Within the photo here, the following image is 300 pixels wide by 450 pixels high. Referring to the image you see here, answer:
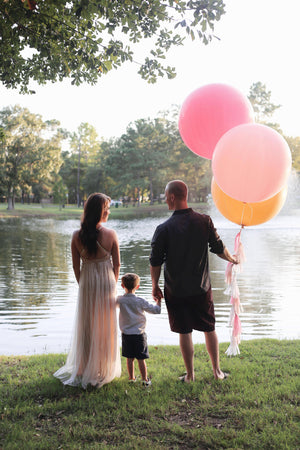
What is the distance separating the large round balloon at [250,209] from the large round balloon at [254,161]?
34 centimetres

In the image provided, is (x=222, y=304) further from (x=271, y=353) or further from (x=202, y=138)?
(x=202, y=138)

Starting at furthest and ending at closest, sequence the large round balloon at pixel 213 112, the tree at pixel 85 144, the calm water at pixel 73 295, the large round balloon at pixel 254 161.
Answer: the tree at pixel 85 144
the calm water at pixel 73 295
the large round balloon at pixel 213 112
the large round balloon at pixel 254 161

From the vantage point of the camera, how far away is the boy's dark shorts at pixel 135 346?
12.3 feet

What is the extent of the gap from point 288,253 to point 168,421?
539 inches

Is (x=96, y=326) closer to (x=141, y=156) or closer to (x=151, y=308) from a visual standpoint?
(x=151, y=308)

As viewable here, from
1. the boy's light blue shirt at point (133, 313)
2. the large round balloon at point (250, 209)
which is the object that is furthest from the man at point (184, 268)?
the large round balloon at point (250, 209)

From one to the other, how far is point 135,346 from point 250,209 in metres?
1.80

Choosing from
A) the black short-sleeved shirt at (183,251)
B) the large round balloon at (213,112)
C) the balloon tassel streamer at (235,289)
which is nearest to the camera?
the black short-sleeved shirt at (183,251)

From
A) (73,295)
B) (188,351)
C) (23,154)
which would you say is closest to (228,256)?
(188,351)

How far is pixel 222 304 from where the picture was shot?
332 inches

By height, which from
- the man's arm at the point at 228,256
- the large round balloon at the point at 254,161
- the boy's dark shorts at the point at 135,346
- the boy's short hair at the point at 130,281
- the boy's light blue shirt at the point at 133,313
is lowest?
the boy's dark shorts at the point at 135,346

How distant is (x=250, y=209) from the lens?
4.32 metres

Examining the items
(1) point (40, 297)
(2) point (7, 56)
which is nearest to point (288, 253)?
(1) point (40, 297)

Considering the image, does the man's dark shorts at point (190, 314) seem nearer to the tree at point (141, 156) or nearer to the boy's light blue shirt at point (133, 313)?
the boy's light blue shirt at point (133, 313)
